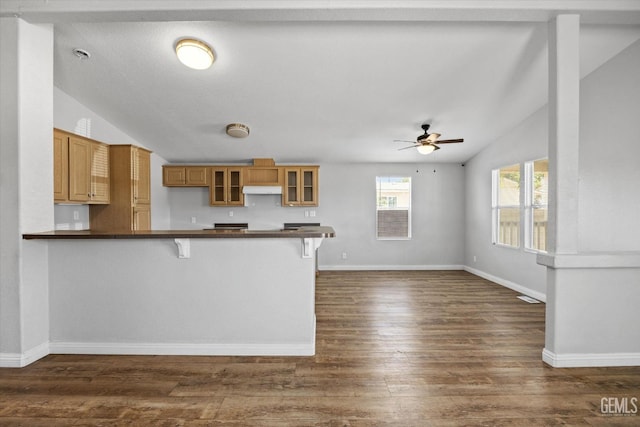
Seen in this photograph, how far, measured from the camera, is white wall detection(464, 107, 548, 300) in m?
4.25

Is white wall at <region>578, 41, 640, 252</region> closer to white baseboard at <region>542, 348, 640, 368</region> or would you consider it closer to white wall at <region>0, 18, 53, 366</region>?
white baseboard at <region>542, 348, 640, 368</region>

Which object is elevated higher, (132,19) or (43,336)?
(132,19)

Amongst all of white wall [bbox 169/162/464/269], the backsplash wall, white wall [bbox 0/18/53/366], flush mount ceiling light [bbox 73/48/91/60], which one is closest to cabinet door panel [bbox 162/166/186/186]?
the backsplash wall

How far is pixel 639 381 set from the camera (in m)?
2.18

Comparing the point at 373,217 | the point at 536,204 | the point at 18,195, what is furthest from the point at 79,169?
the point at 536,204

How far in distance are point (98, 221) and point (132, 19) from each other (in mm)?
2887

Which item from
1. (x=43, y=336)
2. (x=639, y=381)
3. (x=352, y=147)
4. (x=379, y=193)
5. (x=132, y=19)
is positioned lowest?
(x=639, y=381)

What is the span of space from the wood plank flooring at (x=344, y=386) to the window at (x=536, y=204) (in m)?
1.77

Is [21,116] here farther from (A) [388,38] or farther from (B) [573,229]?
(B) [573,229]

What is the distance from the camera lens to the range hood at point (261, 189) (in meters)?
5.71

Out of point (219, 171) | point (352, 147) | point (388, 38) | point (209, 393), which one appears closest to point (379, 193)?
point (352, 147)

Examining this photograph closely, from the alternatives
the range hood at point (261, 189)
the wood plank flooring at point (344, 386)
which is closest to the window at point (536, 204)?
the wood plank flooring at point (344, 386)

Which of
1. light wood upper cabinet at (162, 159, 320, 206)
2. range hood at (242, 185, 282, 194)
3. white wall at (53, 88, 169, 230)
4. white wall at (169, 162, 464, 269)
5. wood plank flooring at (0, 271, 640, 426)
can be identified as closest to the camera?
wood plank flooring at (0, 271, 640, 426)

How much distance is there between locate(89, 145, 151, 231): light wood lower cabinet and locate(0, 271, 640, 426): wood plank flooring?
2.13 metres
